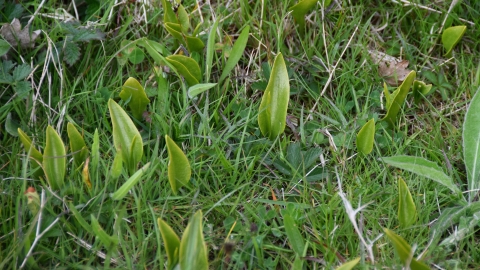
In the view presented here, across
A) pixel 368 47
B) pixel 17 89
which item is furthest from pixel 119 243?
pixel 368 47

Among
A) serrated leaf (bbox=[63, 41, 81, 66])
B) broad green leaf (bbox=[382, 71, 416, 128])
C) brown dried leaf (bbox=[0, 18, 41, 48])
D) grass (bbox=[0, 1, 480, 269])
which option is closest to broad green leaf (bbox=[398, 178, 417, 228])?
grass (bbox=[0, 1, 480, 269])

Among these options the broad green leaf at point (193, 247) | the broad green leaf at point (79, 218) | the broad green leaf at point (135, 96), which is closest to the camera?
the broad green leaf at point (193, 247)

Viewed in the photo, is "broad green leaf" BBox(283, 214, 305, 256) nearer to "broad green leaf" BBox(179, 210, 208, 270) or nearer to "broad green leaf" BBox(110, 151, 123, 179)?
"broad green leaf" BBox(179, 210, 208, 270)

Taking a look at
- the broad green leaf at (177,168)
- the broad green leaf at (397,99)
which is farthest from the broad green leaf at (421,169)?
the broad green leaf at (177,168)

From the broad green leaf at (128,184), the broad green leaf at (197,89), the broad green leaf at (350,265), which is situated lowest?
the broad green leaf at (350,265)

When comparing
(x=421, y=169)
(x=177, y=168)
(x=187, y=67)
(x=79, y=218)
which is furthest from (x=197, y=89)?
(x=421, y=169)

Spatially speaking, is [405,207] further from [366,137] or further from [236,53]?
[236,53]

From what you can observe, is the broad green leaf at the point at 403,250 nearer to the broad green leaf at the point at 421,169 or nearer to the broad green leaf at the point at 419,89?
the broad green leaf at the point at 421,169
